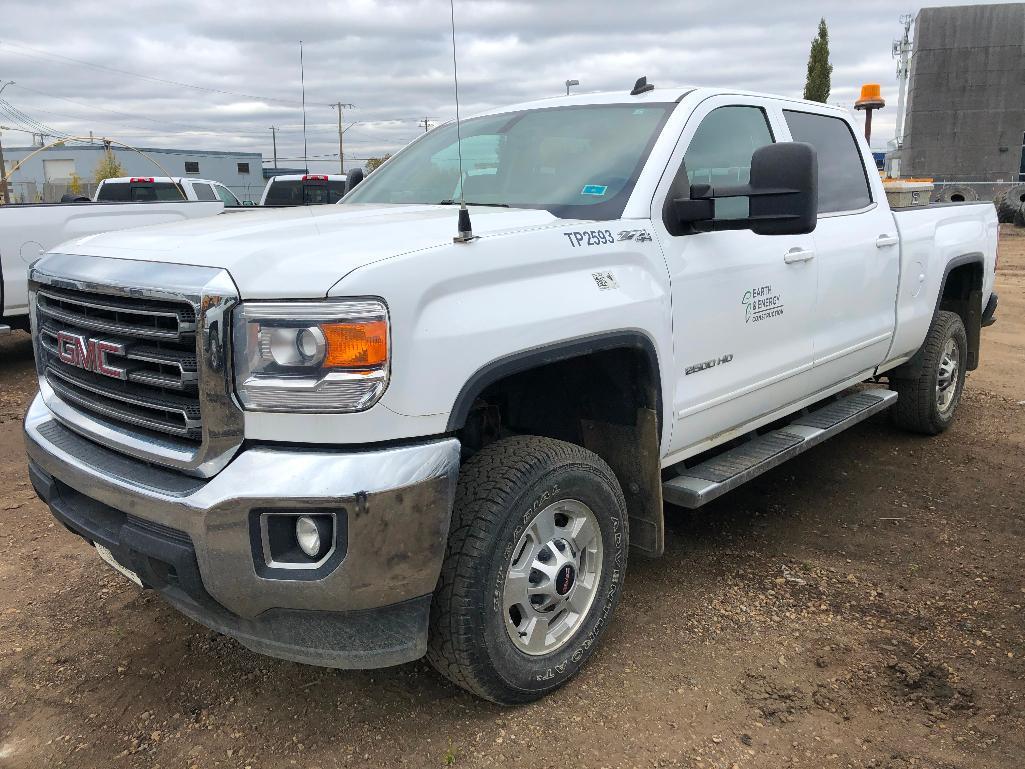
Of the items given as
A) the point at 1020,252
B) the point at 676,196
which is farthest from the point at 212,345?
the point at 1020,252

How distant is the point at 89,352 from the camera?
2.68 metres

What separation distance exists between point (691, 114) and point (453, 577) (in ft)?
6.98

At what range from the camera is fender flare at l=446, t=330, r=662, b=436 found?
244cm

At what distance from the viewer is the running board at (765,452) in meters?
3.46

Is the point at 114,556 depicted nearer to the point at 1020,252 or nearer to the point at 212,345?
the point at 212,345

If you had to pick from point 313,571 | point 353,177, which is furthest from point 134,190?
point 313,571

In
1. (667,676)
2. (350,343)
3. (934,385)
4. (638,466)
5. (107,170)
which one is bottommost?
(667,676)

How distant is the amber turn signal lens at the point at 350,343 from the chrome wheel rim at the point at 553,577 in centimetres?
80

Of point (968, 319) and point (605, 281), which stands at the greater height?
point (605, 281)

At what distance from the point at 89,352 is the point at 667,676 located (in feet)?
7.19

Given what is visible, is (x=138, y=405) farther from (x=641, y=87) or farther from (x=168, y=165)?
(x=168, y=165)

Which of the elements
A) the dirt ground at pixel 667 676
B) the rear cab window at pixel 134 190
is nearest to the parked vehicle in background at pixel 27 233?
the dirt ground at pixel 667 676

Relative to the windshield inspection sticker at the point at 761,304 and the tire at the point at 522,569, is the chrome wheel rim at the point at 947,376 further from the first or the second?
the tire at the point at 522,569

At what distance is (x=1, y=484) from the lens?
5125mm
